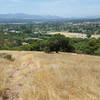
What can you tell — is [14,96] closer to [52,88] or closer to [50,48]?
[52,88]

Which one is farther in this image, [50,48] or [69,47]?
[69,47]

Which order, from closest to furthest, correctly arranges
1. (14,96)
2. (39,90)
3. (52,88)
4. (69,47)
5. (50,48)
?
(14,96)
(39,90)
(52,88)
(50,48)
(69,47)

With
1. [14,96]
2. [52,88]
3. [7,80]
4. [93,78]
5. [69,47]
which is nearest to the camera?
[14,96]

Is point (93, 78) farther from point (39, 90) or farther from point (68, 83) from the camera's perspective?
point (39, 90)

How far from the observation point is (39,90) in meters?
11.0

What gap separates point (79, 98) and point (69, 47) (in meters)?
31.7

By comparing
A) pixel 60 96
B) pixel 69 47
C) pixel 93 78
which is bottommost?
pixel 69 47

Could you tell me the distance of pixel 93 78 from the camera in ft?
51.9

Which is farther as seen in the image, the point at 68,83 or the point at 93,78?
the point at 93,78

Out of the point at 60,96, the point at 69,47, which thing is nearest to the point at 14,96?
the point at 60,96

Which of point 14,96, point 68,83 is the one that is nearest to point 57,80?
point 68,83

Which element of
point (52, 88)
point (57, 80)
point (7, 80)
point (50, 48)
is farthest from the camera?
point (50, 48)

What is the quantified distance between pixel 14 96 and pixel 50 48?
28041 mm

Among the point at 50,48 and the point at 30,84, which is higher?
the point at 30,84
